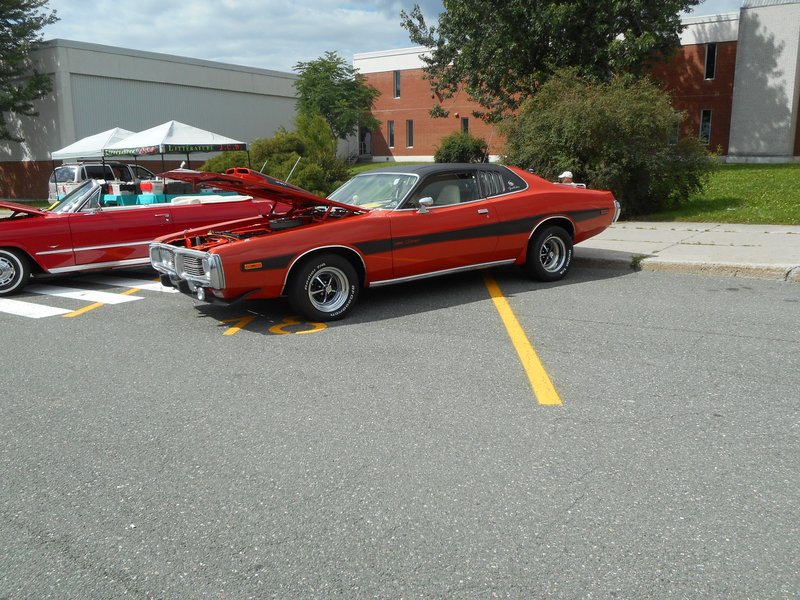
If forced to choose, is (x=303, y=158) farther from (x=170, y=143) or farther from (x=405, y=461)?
(x=405, y=461)

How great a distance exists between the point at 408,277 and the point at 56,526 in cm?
474

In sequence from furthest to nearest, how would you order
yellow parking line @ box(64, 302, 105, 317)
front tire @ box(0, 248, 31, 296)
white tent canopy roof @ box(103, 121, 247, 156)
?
1. white tent canopy roof @ box(103, 121, 247, 156)
2. front tire @ box(0, 248, 31, 296)
3. yellow parking line @ box(64, 302, 105, 317)

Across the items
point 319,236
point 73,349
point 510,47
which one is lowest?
point 73,349

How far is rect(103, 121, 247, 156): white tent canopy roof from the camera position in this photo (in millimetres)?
16688

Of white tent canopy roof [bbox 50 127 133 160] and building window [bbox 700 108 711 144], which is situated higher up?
building window [bbox 700 108 711 144]

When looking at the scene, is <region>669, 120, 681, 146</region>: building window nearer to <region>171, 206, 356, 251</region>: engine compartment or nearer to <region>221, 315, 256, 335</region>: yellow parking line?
<region>171, 206, 356, 251</region>: engine compartment

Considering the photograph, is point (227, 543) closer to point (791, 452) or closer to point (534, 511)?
point (534, 511)

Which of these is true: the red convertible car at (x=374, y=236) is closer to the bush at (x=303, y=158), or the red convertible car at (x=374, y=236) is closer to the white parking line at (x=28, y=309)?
the white parking line at (x=28, y=309)

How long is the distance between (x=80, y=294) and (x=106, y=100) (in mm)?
27047

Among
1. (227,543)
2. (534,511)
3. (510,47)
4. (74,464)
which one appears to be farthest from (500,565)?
(510,47)

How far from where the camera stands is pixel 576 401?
4.55m

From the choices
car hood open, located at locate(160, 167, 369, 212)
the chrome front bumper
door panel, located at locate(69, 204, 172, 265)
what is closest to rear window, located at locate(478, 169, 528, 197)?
car hood open, located at locate(160, 167, 369, 212)

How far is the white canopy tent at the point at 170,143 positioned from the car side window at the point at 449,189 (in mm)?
10509

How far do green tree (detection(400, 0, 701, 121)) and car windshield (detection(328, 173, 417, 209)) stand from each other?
49.1 feet
